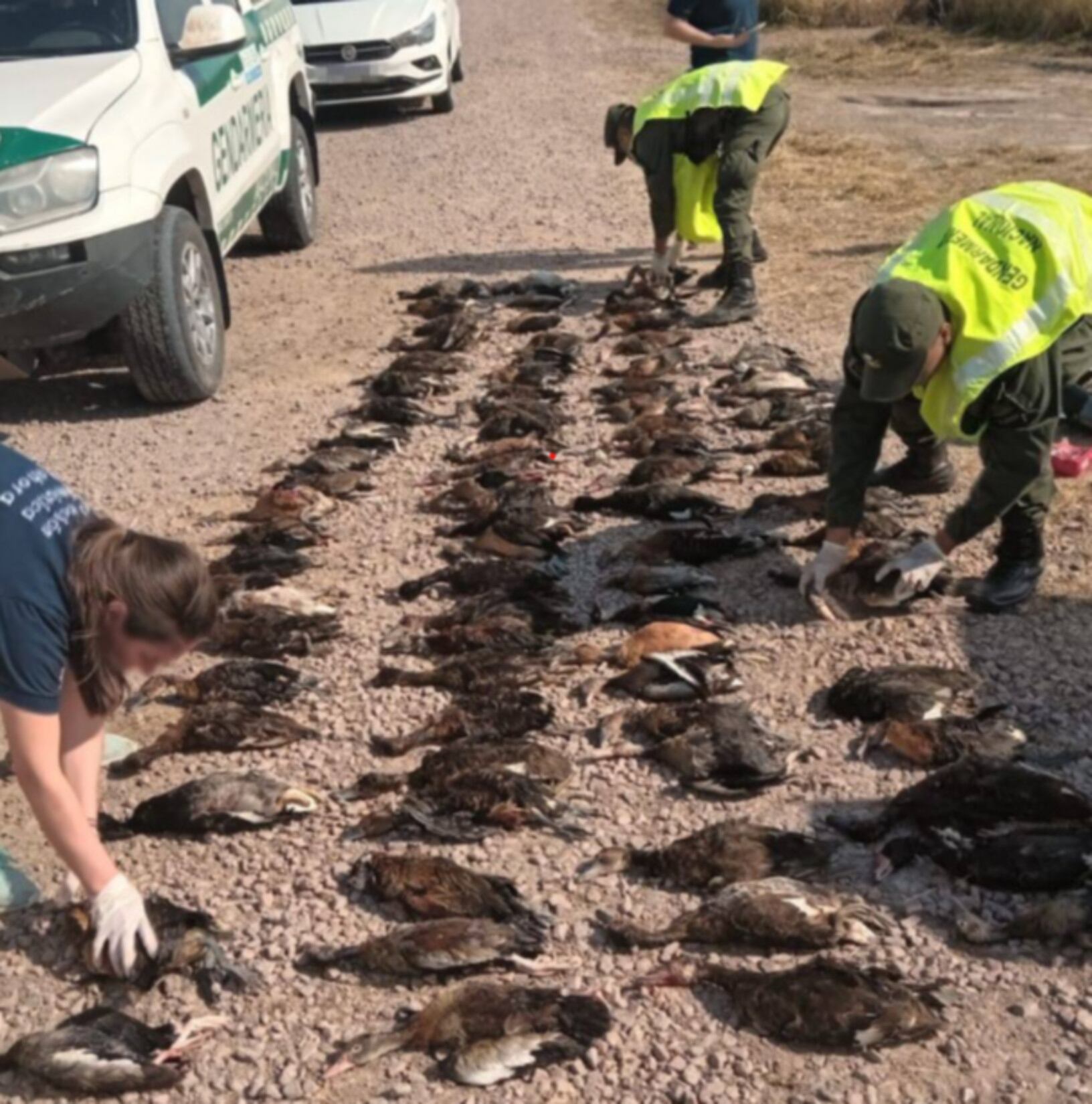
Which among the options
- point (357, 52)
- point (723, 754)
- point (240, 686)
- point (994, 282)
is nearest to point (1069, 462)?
point (994, 282)

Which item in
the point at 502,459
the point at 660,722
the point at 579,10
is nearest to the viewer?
the point at 660,722

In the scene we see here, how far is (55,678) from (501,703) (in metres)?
2.25

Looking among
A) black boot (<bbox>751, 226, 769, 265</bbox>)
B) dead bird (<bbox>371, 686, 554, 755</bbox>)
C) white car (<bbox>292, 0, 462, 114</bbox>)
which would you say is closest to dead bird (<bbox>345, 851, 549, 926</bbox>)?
dead bird (<bbox>371, 686, 554, 755</bbox>)

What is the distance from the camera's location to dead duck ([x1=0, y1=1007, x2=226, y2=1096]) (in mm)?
4141

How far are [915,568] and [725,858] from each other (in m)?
1.99

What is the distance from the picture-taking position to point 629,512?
7688mm

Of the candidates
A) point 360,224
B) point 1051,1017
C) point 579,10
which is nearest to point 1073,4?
point 579,10

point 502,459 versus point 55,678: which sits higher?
point 55,678

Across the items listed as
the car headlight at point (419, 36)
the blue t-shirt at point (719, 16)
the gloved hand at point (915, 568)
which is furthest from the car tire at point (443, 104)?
the gloved hand at point (915, 568)

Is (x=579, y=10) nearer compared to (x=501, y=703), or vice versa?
(x=501, y=703)

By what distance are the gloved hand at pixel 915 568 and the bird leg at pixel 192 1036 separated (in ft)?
10.8

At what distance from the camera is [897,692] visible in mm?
5641

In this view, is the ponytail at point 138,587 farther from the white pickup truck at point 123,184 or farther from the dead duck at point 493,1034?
the white pickup truck at point 123,184

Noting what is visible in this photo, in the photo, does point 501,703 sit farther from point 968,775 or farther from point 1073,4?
point 1073,4
